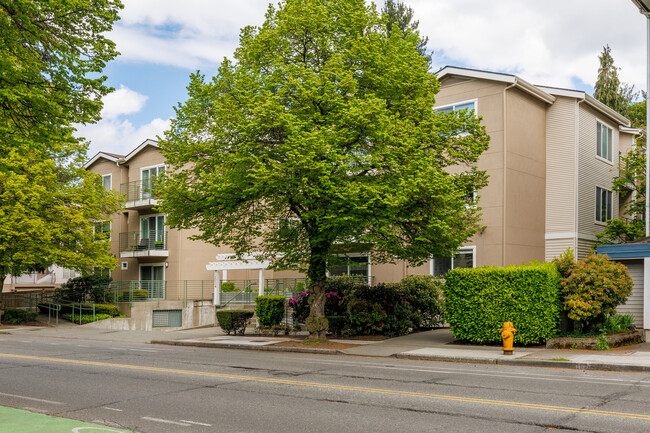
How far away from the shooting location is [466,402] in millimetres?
9430

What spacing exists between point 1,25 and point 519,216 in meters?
20.9

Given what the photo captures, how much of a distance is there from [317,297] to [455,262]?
912cm

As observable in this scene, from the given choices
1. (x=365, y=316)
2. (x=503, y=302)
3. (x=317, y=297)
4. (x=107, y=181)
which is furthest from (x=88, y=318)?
(x=503, y=302)

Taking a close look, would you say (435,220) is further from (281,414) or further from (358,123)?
(281,414)

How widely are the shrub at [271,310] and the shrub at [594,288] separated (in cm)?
1108

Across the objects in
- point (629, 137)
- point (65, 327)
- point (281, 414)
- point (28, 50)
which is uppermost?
point (629, 137)

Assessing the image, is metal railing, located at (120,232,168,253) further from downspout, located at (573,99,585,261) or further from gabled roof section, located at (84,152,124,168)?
downspout, located at (573,99,585,261)

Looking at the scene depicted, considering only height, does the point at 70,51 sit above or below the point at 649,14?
below

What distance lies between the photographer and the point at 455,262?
26672mm

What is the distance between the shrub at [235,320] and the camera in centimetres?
2406

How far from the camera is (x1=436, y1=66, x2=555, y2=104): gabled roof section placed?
2541cm

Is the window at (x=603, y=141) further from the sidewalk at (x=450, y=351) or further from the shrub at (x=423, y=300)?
the sidewalk at (x=450, y=351)

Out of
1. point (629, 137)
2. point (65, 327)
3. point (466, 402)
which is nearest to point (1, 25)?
point (466, 402)

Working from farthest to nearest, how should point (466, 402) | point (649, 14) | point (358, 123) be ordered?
point (649, 14)
point (358, 123)
point (466, 402)
